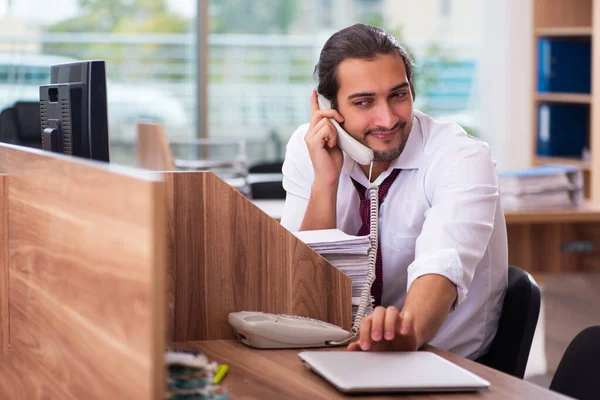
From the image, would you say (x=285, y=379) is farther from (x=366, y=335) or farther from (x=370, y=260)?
(x=370, y=260)

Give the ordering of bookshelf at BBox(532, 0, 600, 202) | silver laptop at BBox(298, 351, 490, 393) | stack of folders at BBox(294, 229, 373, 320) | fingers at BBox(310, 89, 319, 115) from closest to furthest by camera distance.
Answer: silver laptop at BBox(298, 351, 490, 393) → stack of folders at BBox(294, 229, 373, 320) → fingers at BBox(310, 89, 319, 115) → bookshelf at BBox(532, 0, 600, 202)

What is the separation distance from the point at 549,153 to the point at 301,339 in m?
4.22

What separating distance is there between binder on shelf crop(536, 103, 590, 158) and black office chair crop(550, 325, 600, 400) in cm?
404

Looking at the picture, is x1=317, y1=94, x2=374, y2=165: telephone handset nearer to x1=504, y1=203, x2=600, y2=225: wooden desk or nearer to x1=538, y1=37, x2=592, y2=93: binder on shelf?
x1=504, y1=203, x2=600, y2=225: wooden desk

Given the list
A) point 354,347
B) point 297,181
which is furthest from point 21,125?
point 354,347

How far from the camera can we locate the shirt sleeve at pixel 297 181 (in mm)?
2209

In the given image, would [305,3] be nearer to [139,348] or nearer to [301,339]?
[301,339]

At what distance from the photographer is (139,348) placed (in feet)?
3.24

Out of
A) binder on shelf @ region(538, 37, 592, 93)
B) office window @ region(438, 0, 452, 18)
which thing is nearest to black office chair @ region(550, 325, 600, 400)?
binder on shelf @ region(538, 37, 592, 93)

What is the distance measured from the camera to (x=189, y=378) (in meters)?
1.19

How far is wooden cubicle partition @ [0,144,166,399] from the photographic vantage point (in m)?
0.97

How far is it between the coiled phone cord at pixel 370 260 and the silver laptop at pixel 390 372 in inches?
5.8

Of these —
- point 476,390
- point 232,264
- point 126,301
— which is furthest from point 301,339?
point 126,301

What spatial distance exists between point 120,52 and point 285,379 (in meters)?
4.69
